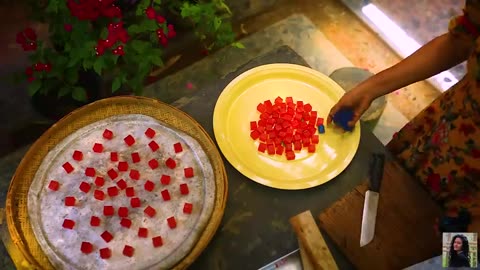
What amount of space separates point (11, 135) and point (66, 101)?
0.31 metres

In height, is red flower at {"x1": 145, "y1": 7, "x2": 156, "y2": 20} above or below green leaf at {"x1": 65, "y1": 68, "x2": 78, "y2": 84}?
above

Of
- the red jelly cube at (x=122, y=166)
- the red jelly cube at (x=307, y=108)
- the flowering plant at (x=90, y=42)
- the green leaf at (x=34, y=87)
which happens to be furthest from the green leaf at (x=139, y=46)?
the red jelly cube at (x=307, y=108)

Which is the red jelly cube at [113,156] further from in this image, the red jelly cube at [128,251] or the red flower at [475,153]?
the red flower at [475,153]

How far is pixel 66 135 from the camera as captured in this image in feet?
4.38

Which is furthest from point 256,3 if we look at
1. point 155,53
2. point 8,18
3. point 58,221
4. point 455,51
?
point 58,221

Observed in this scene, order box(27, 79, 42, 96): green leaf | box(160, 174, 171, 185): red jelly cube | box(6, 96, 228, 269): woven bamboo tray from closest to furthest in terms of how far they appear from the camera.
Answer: box(6, 96, 228, 269): woven bamboo tray → box(160, 174, 171, 185): red jelly cube → box(27, 79, 42, 96): green leaf

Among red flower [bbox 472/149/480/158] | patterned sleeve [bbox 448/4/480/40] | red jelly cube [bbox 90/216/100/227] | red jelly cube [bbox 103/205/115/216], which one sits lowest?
red jelly cube [bbox 90/216/100/227]

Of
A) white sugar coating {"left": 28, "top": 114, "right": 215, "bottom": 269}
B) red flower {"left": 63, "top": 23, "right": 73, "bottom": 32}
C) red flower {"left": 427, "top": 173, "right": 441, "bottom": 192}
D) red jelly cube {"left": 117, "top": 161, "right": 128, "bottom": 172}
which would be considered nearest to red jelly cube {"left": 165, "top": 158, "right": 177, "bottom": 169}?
white sugar coating {"left": 28, "top": 114, "right": 215, "bottom": 269}

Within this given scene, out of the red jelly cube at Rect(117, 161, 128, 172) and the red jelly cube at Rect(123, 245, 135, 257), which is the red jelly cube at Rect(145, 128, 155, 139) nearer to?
the red jelly cube at Rect(117, 161, 128, 172)

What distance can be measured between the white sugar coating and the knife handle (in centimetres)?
44

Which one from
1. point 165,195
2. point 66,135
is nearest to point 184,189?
point 165,195

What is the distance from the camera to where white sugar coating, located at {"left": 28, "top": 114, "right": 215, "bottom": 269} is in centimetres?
118

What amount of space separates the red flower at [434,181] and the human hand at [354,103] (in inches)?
10.4

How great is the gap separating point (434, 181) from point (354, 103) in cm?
31
